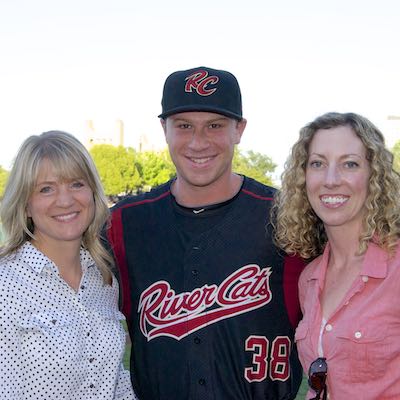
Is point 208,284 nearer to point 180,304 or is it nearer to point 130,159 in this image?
point 180,304

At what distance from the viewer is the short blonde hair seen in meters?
3.06

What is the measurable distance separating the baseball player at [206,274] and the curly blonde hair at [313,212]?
134 millimetres

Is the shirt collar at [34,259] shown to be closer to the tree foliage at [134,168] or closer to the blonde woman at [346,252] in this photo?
the blonde woman at [346,252]

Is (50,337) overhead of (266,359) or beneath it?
overhead

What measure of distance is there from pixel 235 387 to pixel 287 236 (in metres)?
0.90

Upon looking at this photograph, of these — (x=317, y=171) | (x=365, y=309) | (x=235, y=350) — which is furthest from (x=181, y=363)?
(x=317, y=171)

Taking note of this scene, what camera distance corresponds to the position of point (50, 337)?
2.85 meters

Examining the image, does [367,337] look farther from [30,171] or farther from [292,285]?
[30,171]

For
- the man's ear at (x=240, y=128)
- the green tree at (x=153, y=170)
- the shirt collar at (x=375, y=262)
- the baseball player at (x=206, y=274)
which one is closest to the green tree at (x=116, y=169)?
the green tree at (x=153, y=170)

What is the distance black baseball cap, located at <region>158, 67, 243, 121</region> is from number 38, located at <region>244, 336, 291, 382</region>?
4.38ft

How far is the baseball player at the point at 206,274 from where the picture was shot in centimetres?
335

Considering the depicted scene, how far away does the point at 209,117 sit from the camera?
3557mm

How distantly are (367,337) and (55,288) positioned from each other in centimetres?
154

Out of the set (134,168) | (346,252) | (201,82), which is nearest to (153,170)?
(134,168)
